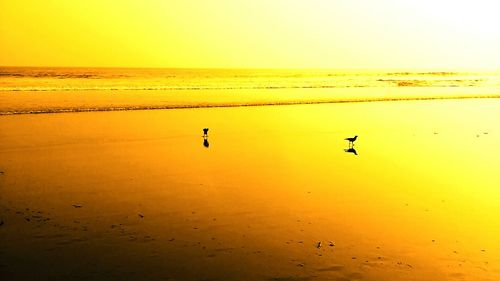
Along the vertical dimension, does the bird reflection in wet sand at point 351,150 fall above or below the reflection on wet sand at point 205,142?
below

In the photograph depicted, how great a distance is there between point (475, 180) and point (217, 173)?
5.65 metres

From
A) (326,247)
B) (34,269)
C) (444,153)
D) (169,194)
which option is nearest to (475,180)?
(444,153)

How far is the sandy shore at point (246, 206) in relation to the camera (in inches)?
258

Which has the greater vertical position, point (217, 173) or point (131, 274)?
point (217, 173)

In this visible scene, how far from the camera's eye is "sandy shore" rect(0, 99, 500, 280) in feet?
21.5

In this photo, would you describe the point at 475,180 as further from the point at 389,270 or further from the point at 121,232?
the point at 121,232

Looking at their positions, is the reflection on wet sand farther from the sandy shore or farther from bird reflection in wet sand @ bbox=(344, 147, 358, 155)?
bird reflection in wet sand @ bbox=(344, 147, 358, 155)

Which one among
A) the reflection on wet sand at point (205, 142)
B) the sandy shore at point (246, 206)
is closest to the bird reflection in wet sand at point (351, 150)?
the sandy shore at point (246, 206)

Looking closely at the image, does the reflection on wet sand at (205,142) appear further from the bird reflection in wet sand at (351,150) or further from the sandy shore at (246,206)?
the bird reflection in wet sand at (351,150)

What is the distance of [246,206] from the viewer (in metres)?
9.05

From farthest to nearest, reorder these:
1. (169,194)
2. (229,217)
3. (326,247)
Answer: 1. (169,194)
2. (229,217)
3. (326,247)

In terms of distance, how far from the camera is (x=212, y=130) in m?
18.7

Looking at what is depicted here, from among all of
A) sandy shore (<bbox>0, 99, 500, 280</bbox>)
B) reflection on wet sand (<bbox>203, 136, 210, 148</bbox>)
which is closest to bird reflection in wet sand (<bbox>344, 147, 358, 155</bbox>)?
sandy shore (<bbox>0, 99, 500, 280</bbox>)

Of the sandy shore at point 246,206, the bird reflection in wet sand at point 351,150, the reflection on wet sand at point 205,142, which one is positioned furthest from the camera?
the reflection on wet sand at point 205,142
